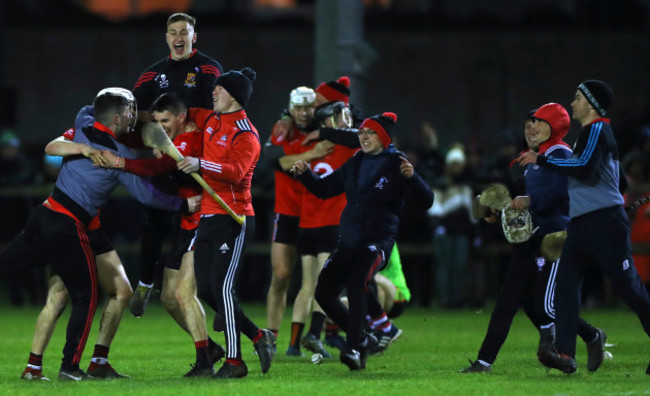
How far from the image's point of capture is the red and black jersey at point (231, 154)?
945 cm

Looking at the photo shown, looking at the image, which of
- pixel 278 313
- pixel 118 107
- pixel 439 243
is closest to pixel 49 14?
pixel 439 243

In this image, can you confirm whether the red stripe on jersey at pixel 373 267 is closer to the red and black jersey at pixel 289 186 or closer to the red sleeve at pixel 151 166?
the red sleeve at pixel 151 166

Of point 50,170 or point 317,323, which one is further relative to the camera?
point 50,170

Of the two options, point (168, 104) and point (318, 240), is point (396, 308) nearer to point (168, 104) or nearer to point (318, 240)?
point (318, 240)

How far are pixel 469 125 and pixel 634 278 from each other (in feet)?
46.5

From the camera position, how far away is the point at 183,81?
10.4m

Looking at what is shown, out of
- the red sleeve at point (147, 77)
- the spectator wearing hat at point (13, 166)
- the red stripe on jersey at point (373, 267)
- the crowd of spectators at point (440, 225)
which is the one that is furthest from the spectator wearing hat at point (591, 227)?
the spectator wearing hat at point (13, 166)

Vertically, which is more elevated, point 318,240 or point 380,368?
point 318,240

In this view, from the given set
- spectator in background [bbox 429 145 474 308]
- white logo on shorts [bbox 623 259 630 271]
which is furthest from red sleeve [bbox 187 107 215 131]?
spectator in background [bbox 429 145 474 308]

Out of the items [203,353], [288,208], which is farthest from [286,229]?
[203,353]

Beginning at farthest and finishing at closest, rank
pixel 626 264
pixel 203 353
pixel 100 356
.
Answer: pixel 100 356 < pixel 203 353 < pixel 626 264

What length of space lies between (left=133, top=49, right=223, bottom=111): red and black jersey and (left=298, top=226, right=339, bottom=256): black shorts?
2.08m

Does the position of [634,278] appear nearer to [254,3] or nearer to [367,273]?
[367,273]

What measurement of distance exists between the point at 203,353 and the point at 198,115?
72.8 inches
